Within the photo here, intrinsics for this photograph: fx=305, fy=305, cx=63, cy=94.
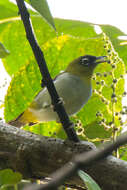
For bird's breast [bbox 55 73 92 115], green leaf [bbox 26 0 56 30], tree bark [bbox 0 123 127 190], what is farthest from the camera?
bird's breast [bbox 55 73 92 115]

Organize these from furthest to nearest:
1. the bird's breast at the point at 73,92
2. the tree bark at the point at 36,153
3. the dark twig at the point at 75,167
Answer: the bird's breast at the point at 73,92 < the tree bark at the point at 36,153 < the dark twig at the point at 75,167

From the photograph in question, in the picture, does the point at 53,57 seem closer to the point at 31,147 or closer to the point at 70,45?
Answer: the point at 70,45

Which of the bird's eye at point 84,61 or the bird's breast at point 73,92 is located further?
the bird's eye at point 84,61

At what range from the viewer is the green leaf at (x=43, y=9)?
0.46m

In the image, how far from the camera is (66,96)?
3.54 feet

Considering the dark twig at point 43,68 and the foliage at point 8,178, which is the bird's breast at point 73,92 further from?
the foliage at point 8,178

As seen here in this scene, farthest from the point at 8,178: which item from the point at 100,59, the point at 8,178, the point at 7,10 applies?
the point at 7,10

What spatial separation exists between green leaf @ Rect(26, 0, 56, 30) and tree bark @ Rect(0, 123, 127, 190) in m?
0.36

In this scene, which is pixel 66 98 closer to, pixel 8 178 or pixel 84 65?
pixel 84 65

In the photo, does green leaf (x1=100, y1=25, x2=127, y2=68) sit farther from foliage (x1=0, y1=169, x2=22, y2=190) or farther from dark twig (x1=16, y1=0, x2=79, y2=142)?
foliage (x1=0, y1=169, x2=22, y2=190)

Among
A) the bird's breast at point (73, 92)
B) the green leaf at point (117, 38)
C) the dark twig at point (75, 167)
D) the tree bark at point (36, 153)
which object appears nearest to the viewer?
the dark twig at point (75, 167)

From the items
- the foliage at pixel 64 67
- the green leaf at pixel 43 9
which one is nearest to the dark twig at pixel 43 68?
the green leaf at pixel 43 9

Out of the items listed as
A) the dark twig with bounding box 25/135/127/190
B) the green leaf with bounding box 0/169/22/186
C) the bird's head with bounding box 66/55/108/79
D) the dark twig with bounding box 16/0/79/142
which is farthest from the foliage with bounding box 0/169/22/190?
the bird's head with bounding box 66/55/108/79

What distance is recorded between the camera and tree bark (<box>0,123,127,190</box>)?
0.73 metres
